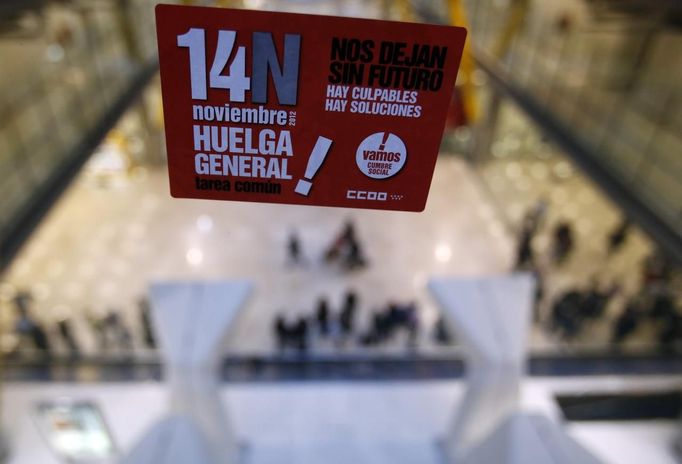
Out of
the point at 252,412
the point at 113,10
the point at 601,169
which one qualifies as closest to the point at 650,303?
the point at 601,169

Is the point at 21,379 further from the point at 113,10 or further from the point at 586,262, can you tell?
the point at 586,262

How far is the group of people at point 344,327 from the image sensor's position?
9.86 meters

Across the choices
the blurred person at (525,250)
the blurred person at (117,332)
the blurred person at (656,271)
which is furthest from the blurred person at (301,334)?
the blurred person at (656,271)

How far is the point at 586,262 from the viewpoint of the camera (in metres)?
12.5

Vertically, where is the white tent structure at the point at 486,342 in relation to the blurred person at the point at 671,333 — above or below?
above

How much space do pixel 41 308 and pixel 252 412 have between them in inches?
226

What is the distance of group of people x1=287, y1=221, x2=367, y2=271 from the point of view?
484 inches

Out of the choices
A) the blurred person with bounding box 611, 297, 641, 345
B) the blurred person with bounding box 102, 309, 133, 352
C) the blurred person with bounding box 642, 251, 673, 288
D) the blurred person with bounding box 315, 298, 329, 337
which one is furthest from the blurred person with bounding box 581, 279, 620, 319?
the blurred person with bounding box 102, 309, 133, 352

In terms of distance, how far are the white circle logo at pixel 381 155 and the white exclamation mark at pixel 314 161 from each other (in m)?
0.14

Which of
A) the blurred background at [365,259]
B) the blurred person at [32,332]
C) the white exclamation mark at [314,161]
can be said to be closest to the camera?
the white exclamation mark at [314,161]

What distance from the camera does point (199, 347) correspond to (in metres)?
6.59

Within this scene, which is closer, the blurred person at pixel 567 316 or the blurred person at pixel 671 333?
the blurred person at pixel 671 333

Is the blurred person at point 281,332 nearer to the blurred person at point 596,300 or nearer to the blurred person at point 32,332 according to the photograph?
the blurred person at point 32,332

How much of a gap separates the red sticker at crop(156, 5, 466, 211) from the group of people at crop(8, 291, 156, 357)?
893 cm
